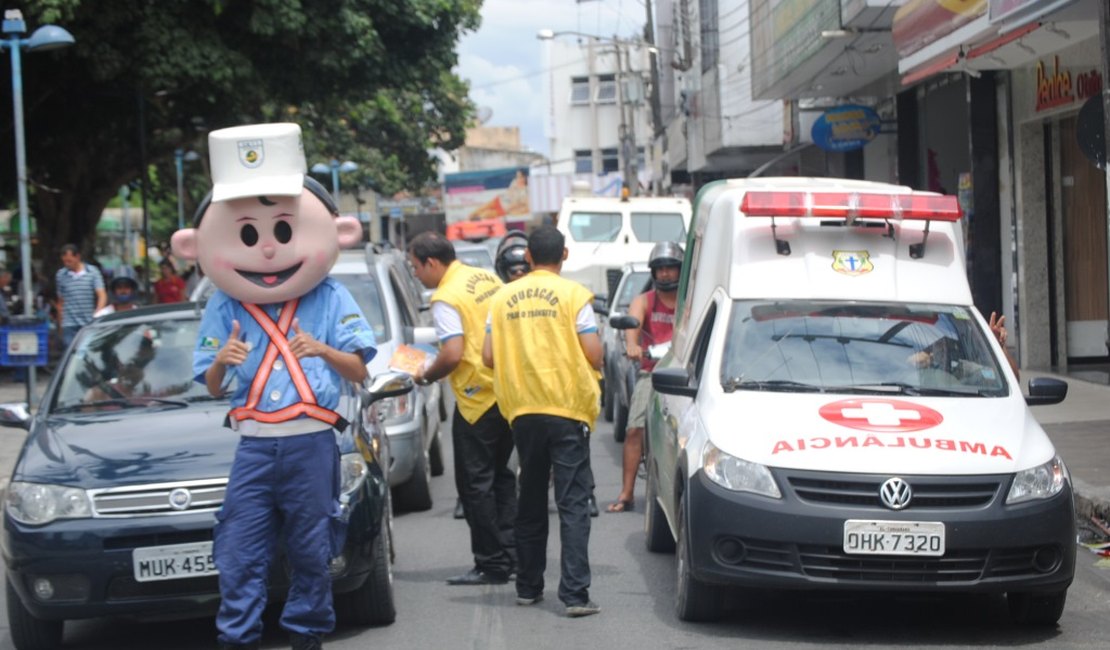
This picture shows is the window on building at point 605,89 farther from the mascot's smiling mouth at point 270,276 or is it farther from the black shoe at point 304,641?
the black shoe at point 304,641

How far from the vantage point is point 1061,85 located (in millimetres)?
16109

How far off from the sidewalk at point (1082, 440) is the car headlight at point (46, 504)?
5478 millimetres

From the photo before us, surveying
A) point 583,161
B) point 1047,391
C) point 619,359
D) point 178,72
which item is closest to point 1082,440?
point 619,359

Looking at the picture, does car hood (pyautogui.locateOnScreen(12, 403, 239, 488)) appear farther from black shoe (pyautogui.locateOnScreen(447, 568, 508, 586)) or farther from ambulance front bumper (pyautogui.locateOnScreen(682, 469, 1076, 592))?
ambulance front bumper (pyautogui.locateOnScreen(682, 469, 1076, 592))

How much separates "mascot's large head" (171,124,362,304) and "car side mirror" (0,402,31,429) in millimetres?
2084

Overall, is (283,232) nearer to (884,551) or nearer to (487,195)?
(884,551)

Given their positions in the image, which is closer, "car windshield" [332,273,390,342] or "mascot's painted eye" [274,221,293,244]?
"mascot's painted eye" [274,221,293,244]

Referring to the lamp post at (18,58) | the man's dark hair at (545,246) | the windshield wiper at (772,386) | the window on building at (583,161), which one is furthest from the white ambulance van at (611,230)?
the window on building at (583,161)

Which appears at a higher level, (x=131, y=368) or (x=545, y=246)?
(x=545, y=246)

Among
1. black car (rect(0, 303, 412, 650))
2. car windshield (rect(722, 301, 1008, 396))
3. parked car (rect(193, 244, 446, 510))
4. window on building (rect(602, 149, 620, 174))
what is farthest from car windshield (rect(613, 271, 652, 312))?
window on building (rect(602, 149, 620, 174))

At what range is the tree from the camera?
2206 centimetres

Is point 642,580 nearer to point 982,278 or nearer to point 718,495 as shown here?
point 718,495

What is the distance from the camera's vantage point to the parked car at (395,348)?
32.8 feet

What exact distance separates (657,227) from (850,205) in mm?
15839
